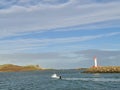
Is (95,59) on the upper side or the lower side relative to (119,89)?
upper

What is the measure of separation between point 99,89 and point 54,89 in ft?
35.7

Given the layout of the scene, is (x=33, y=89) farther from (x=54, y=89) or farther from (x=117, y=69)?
(x=117, y=69)

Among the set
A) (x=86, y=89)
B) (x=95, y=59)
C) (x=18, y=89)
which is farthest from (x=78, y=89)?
(x=95, y=59)

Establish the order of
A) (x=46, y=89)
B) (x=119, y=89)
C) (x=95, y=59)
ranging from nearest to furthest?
1. (x=119, y=89)
2. (x=46, y=89)
3. (x=95, y=59)

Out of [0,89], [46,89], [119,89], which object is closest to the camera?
[119,89]

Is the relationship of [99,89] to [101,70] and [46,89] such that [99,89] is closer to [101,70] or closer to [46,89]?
[46,89]

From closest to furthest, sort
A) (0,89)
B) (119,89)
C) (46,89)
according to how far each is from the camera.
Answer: (119,89) < (46,89) < (0,89)

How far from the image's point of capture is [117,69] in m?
193

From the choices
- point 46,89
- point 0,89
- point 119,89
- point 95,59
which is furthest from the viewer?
point 95,59

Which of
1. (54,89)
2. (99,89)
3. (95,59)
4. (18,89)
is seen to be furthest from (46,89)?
(95,59)

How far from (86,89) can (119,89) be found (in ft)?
26.0

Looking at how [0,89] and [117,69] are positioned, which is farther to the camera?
[117,69]

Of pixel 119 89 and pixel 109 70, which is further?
pixel 109 70

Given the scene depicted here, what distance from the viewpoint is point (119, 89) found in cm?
7819
